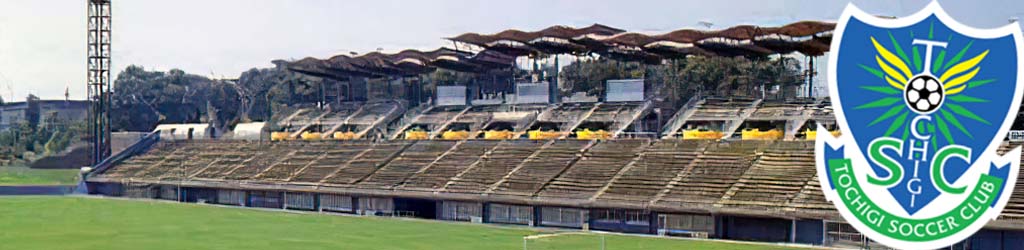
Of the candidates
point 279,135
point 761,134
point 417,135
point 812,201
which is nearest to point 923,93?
point 812,201

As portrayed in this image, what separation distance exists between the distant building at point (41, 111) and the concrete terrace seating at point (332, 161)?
177 feet

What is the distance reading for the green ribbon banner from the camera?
11766 mm

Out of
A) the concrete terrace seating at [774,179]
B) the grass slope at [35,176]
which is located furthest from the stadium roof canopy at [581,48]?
the grass slope at [35,176]

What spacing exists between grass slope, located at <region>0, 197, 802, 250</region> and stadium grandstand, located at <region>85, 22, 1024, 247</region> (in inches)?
102

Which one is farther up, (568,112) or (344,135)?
(568,112)

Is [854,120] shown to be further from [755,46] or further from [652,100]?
[652,100]

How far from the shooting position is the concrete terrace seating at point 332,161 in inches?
2631

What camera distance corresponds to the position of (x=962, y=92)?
1164 cm

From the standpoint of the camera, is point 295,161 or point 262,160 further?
point 262,160

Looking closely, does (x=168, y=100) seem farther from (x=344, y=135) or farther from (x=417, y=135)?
(x=417, y=135)

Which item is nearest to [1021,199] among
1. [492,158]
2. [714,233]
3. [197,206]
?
[714,233]

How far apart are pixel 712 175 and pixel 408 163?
63.8ft

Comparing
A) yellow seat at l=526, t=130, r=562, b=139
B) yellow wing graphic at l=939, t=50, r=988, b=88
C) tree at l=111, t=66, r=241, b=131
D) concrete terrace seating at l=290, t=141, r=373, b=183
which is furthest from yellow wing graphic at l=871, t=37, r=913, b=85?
tree at l=111, t=66, r=241, b=131

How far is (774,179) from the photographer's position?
1871 inches
